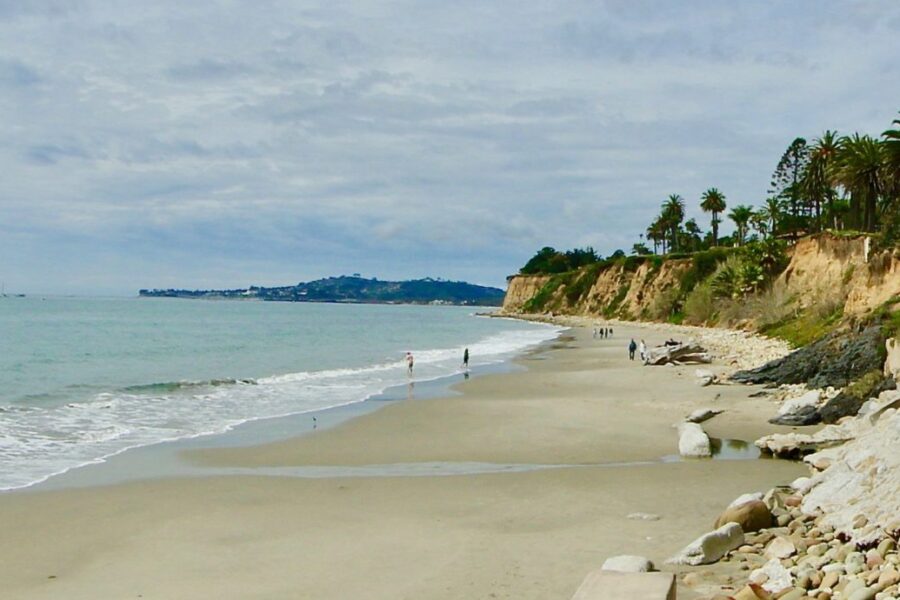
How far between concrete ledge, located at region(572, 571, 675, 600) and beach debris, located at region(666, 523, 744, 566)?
1.79 meters

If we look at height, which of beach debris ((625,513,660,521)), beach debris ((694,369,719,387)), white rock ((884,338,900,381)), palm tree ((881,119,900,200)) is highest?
palm tree ((881,119,900,200))

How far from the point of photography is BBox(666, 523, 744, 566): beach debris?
829 cm

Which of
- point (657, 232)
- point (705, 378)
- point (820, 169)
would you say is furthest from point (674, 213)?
point (705, 378)

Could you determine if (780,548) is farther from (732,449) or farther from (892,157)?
(892,157)

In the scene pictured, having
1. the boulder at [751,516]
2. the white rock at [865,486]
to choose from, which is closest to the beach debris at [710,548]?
the boulder at [751,516]

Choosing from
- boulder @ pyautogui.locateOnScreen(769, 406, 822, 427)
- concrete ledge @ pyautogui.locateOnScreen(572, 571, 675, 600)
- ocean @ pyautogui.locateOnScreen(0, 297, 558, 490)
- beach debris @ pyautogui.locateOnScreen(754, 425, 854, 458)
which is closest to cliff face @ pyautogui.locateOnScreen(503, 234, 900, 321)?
boulder @ pyautogui.locateOnScreen(769, 406, 822, 427)

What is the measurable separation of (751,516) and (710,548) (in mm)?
1179

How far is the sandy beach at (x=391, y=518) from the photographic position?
8.46 metres

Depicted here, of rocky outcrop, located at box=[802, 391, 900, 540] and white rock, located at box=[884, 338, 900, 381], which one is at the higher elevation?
white rock, located at box=[884, 338, 900, 381]

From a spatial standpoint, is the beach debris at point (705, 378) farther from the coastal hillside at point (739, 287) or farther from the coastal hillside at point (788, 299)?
the coastal hillside at point (739, 287)

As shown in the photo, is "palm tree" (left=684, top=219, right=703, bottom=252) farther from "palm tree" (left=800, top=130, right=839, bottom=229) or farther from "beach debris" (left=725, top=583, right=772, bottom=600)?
"beach debris" (left=725, top=583, right=772, bottom=600)

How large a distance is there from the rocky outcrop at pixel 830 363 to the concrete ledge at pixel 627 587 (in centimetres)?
1647

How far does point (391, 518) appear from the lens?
10.9 meters

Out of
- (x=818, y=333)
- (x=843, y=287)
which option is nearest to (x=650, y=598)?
(x=818, y=333)
